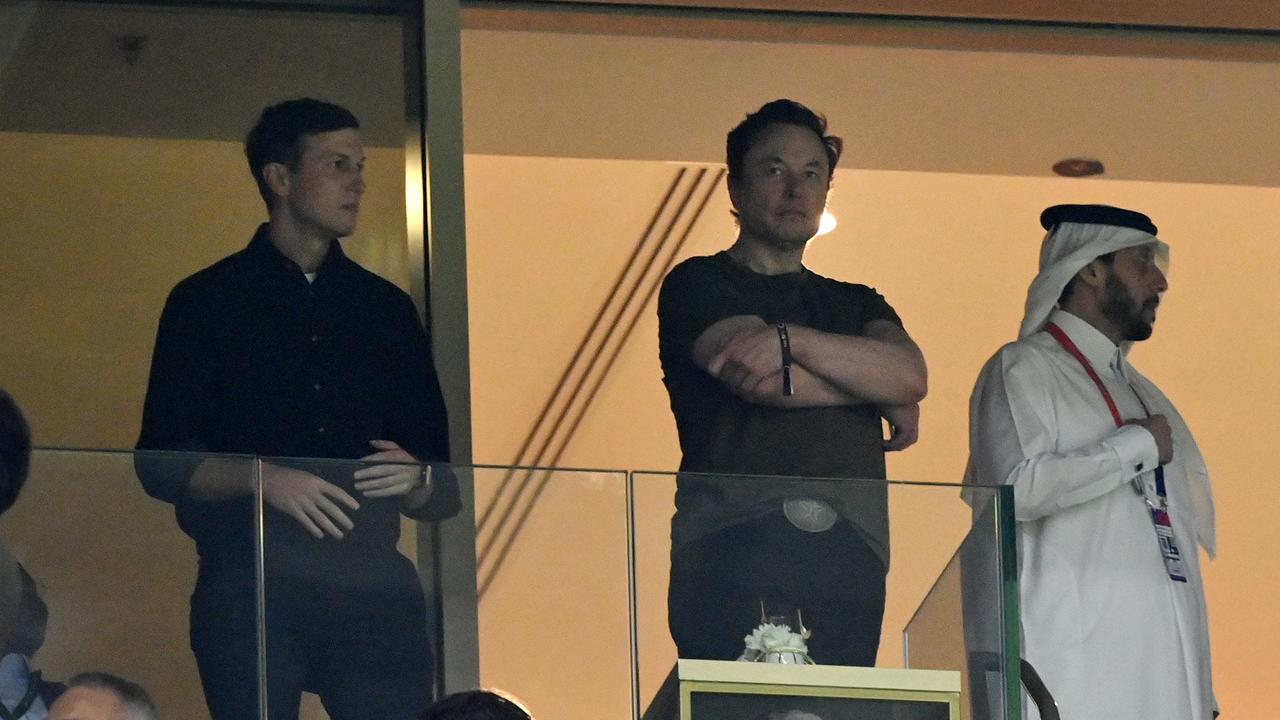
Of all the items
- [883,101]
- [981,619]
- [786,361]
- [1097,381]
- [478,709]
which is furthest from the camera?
[883,101]

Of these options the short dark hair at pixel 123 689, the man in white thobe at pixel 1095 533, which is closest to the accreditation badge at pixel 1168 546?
the man in white thobe at pixel 1095 533

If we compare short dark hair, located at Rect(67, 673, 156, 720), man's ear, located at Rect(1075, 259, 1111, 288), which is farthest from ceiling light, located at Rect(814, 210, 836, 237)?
short dark hair, located at Rect(67, 673, 156, 720)

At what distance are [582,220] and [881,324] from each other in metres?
4.33

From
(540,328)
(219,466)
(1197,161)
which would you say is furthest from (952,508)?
(540,328)

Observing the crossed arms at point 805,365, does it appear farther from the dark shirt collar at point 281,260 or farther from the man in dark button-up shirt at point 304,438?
the dark shirt collar at point 281,260

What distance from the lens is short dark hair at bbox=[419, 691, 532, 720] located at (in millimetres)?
3084

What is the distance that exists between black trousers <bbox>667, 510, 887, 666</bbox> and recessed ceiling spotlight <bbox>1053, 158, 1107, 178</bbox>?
2991 millimetres

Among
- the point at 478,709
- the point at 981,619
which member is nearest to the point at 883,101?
the point at 981,619

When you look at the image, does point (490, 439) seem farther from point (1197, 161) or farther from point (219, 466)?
point (219, 466)

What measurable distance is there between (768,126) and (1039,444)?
76 centimetres

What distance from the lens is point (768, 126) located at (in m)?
4.71

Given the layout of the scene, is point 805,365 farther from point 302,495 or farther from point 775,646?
point 302,495

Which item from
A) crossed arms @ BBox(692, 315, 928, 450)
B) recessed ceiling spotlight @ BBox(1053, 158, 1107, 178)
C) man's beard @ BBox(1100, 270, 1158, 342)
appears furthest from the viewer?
recessed ceiling spotlight @ BBox(1053, 158, 1107, 178)

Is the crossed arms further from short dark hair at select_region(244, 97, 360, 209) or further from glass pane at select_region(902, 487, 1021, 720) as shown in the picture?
short dark hair at select_region(244, 97, 360, 209)
